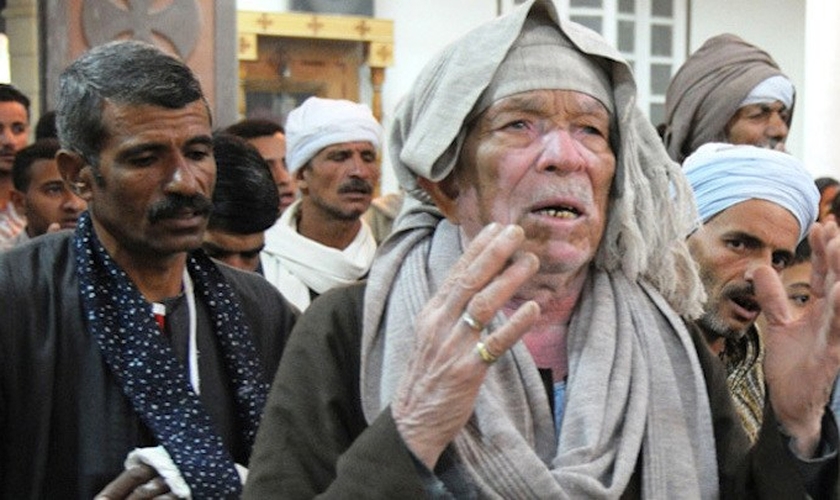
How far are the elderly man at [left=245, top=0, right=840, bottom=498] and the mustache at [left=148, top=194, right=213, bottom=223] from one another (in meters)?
0.91

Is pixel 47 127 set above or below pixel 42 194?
above

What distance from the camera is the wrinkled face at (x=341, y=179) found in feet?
20.1

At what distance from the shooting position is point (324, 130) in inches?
256

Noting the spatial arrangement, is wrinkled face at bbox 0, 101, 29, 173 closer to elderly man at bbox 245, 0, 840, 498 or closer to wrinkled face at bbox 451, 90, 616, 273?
elderly man at bbox 245, 0, 840, 498

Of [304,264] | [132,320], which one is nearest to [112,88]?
[132,320]

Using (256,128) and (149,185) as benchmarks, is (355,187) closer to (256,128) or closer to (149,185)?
(256,128)

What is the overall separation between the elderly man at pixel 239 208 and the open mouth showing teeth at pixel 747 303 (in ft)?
5.67

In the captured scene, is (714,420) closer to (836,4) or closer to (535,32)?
(535,32)

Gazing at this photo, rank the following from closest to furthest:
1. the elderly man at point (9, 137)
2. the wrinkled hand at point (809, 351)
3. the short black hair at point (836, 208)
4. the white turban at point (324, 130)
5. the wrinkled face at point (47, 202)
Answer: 1. the wrinkled hand at point (809, 351)
2. the wrinkled face at point (47, 202)
3. the white turban at point (324, 130)
4. the elderly man at point (9, 137)
5. the short black hair at point (836, 208)

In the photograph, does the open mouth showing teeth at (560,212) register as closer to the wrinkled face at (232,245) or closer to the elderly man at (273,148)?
the wrinkled face at (232,245)

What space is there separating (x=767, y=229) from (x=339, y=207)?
2723 mm

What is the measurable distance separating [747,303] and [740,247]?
14 cm

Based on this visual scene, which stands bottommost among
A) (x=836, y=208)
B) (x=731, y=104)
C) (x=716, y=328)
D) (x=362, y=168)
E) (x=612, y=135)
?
(x=836, y=208)

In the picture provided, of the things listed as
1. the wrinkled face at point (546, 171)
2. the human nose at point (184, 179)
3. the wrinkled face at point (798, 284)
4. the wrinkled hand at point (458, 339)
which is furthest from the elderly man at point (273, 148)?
the wrinkled hand at point (458, 339)
